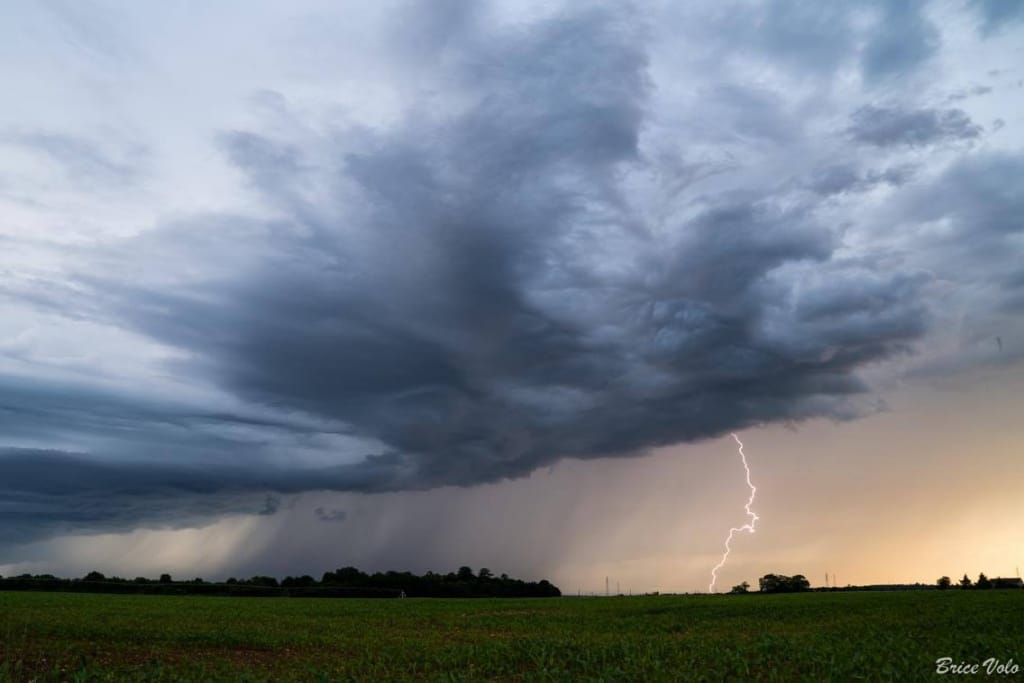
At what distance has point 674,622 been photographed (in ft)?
173

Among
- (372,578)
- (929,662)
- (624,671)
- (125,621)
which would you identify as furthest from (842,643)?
(372,578)

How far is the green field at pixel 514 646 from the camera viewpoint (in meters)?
27.6

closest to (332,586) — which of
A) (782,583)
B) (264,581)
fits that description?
(264,581)

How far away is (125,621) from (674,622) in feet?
122

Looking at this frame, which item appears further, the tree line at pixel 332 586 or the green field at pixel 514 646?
the tree line at pixel 332 586

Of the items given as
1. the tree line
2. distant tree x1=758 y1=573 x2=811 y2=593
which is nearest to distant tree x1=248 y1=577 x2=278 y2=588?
the tree line

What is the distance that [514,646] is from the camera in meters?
35.3

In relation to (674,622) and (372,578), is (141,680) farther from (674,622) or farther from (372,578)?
(372,578)

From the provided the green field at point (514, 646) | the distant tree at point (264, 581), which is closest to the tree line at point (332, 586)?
the distant tree at point (264, 581)

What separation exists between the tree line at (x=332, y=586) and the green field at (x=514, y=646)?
87.1m
